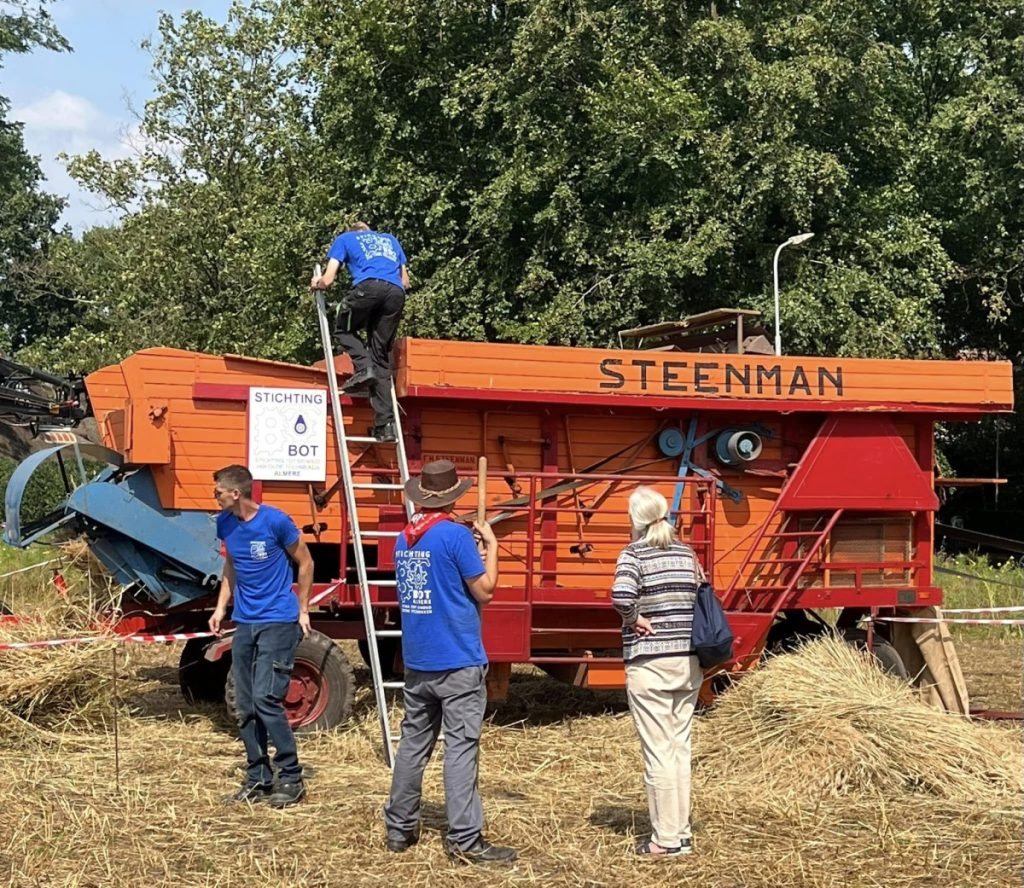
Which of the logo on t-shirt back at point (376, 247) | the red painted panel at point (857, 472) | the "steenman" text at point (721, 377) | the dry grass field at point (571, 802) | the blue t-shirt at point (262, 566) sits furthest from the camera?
the red painted panel at point (857, 472)

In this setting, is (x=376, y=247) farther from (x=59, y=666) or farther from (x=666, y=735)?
A: (x=666, y=735)

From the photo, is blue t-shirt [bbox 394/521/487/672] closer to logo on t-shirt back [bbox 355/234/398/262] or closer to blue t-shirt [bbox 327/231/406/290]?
blue t-shirt [bbox 327/231/406/290]

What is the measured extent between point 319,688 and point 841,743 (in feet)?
11.6

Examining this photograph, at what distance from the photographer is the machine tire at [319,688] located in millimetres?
8156

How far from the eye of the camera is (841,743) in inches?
271

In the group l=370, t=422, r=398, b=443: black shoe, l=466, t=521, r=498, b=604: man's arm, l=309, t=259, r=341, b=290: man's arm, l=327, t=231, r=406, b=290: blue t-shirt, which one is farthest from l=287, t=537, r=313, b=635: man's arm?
l=327, t=231, r=406, b=290: blue t-shirt

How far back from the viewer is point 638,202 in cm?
1988

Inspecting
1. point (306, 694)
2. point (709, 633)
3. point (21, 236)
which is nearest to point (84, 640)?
point (306, 694)

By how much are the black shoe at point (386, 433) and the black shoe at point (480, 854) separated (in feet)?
11.3

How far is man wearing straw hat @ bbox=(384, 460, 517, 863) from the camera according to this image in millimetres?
5441

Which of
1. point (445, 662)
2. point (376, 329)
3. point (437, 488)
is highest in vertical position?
point (376, 329)

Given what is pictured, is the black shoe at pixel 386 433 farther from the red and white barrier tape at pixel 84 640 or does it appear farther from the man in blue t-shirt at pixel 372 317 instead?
the red and white barrier tape at pixel 84 640

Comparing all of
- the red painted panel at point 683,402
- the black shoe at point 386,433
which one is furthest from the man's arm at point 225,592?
the red painted panel at point 683,402

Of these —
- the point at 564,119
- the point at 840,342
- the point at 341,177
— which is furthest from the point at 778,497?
the point at 341,177
